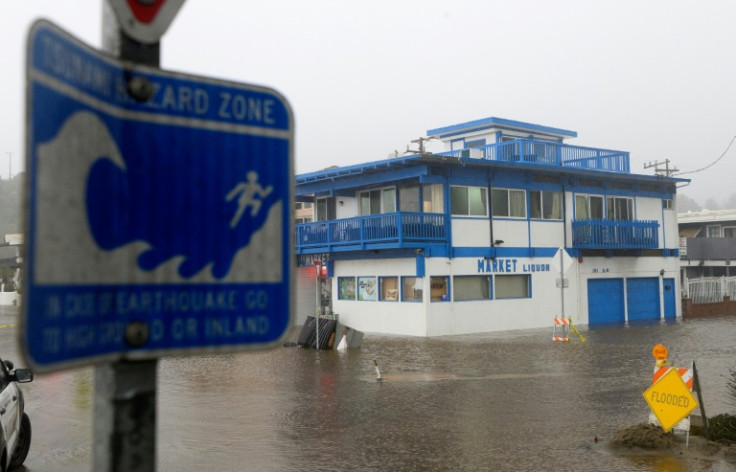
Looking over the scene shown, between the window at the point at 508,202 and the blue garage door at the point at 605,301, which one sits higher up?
the window at the point at 508,202

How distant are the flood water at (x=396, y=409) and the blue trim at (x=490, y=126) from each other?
1648 centimetres

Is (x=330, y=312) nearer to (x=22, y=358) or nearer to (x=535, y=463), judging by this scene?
(x=535, y=463)

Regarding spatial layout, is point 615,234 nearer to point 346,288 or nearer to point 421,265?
point 421,265

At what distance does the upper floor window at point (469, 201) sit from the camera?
28.5m

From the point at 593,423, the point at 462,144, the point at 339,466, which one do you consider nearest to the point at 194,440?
the point at 339,466

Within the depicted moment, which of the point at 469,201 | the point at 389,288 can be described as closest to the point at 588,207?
the point at 469,201

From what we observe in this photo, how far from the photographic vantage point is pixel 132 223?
1.58m

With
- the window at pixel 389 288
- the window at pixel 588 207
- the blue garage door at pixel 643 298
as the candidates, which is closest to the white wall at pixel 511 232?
the window at pixel 588 207

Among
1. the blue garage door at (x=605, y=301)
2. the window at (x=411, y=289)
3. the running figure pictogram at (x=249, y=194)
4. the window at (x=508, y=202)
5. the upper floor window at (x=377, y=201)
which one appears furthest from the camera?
the blue garage door at (x=605, y=301)

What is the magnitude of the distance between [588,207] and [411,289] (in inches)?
414

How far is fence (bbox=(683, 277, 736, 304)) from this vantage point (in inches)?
1503

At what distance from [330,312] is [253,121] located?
29.9 metres

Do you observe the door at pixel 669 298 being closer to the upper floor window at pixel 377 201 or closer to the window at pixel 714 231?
the upper floor window at pixel 377 201

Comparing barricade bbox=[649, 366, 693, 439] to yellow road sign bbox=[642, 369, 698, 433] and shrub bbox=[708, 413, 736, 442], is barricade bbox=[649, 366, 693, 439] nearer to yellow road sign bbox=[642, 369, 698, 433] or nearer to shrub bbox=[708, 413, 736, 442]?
yellow road sign bbox=[642, 369, 698, 433]
